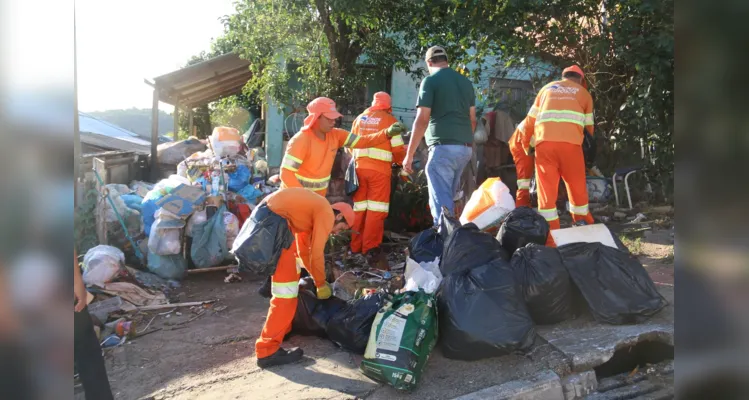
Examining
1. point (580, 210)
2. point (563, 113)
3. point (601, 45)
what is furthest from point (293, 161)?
point (601, 45)

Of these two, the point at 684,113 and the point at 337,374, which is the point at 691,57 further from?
the point at 337,374

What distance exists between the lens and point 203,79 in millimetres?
10438

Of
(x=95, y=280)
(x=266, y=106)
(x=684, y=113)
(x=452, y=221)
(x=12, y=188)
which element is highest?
(x=266, y=106)

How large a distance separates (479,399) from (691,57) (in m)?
2.24

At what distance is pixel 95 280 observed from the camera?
441 cm

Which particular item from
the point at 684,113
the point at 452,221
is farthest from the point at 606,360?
the point at 684,113

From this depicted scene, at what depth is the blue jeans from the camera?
4523 mm

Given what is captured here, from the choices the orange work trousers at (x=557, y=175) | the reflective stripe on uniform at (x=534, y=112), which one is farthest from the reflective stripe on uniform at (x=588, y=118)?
the reflective stripe on uniform at (x=534, y=112)

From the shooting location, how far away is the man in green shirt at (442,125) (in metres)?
4.51

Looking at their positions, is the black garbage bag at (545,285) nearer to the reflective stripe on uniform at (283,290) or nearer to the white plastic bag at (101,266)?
the reflective stripe on uniform at (283,290)

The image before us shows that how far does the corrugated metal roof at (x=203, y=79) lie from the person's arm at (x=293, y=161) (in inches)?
228

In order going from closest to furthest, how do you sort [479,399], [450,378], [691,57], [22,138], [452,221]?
[691,57]
[22,138]
[479,399]
[450,378]
[452,221]

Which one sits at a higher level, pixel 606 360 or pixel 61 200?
pixel 61 200

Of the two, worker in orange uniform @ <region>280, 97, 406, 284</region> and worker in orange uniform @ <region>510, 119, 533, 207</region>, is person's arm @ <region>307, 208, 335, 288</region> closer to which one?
worker in orange uniform @ <region>280, 97, 406, 284</region>
